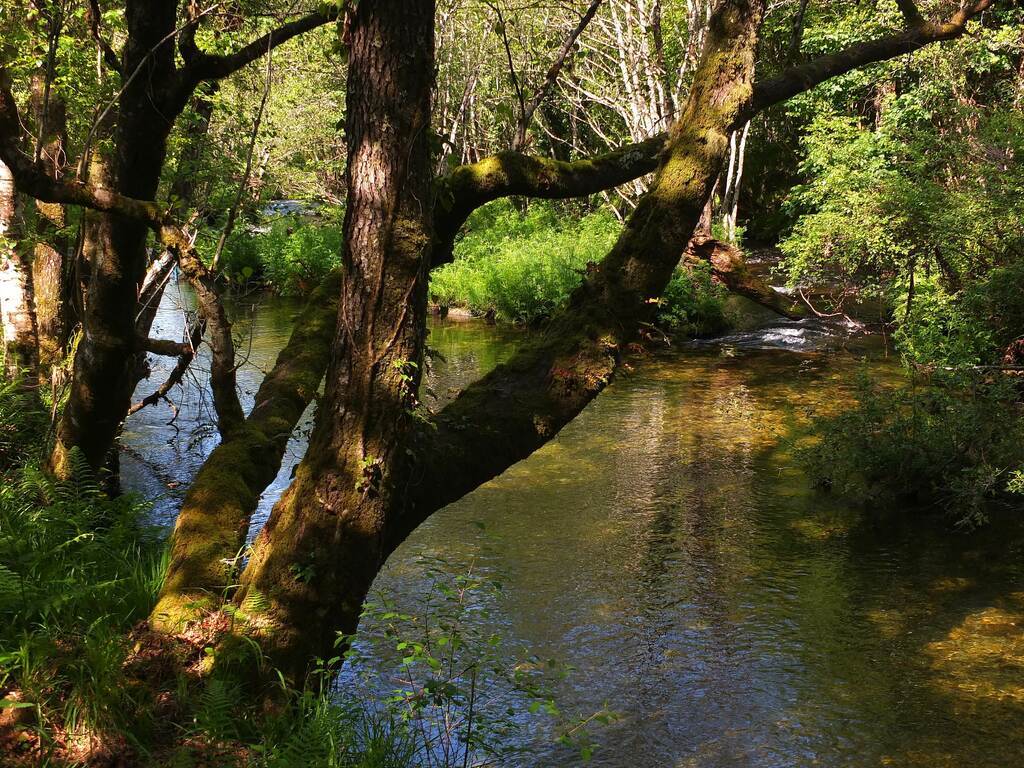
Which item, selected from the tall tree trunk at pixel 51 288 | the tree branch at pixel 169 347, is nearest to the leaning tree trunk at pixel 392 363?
the tree branch at pixel 169 347

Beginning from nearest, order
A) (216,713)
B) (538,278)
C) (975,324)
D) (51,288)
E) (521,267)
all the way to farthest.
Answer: (216,713) < (51,288) < (975,324) < (538,278) < (521,267)

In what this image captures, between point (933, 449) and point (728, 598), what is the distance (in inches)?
116

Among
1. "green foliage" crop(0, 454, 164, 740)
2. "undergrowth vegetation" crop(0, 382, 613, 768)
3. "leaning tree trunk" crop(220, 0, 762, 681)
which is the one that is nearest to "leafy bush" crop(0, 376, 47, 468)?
"green foliage" crop(0, 454, 164, 740)

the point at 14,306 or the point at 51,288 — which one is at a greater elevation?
the point at 51,288

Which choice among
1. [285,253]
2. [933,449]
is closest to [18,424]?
[933,449]

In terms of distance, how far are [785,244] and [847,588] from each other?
32.8 feet

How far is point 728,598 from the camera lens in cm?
736

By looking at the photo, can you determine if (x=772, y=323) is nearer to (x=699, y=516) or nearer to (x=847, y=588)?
(x=699, y=516)

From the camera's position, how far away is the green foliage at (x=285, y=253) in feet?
77.9

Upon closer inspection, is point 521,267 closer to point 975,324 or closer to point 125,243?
point 975,324

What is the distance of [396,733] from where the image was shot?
4.02 meters

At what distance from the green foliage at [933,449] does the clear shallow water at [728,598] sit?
0.35 m

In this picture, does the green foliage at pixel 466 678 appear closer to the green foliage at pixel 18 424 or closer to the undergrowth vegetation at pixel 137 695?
the undergrowth vegetation at pixel 137 695

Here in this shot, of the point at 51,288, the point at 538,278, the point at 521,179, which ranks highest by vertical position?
the point at 521,179
